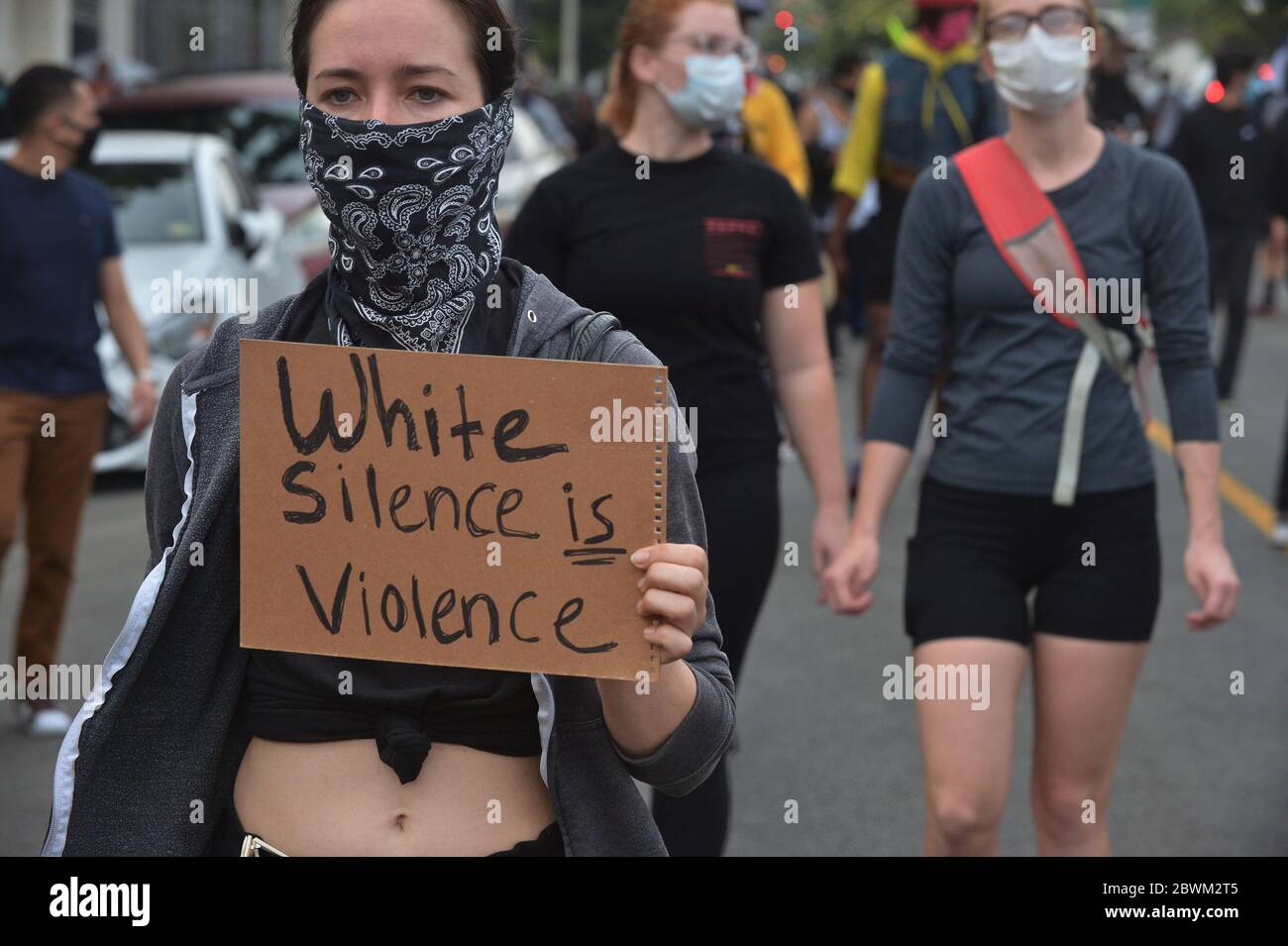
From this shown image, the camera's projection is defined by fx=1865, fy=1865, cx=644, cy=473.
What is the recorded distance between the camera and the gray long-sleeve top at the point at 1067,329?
375 cm

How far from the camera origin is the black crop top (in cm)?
225

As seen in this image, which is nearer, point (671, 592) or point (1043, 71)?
point (671, 592)

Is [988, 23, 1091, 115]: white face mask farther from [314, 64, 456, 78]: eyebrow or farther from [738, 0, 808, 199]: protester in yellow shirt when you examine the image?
[738, 0, 808, 199]: protester in yellow shirt

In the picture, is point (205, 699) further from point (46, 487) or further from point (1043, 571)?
point (46, 487)

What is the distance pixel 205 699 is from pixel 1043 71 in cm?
237

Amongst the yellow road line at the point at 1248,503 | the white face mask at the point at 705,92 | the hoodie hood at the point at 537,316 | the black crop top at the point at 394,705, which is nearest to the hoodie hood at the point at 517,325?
the hoodie hood at the point at 537,316

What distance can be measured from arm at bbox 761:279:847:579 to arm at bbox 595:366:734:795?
2049 millimetres

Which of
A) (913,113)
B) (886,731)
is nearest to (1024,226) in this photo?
(886,731)

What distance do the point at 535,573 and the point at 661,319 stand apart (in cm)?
204

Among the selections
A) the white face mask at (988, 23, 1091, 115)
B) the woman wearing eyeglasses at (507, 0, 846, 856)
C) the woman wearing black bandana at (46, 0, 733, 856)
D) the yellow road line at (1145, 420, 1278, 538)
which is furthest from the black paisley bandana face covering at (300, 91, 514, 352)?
the yellow road line at (1145, 420, 1278, 538)

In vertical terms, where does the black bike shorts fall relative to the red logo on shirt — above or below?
below

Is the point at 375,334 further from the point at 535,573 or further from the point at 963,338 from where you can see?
the point at 963,338

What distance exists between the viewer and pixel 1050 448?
12.2ft
